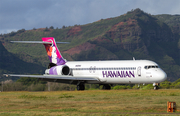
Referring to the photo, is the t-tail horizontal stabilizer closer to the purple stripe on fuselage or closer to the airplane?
the airplane

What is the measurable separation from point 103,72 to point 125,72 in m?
3.25

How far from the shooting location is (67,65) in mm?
45656

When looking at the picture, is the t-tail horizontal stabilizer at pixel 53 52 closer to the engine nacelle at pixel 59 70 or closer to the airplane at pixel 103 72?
the airplane at pixel 103 72

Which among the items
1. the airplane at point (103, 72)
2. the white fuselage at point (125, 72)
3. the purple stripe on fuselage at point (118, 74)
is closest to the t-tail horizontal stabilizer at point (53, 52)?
the airplane at point (103, 72)

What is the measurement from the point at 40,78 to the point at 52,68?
5156 mm

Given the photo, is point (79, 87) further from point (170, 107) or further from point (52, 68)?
point (170, 107)

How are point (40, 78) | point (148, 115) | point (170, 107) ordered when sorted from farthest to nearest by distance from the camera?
point (40, 78)
point (170, 107)
point (148, 115)

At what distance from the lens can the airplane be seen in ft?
124

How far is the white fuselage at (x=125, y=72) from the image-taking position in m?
37.5

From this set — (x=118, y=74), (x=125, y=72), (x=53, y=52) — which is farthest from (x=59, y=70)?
(x=125, y=72)

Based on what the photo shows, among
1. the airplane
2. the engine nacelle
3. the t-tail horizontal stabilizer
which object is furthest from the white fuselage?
the t-tail horizontal stabilizer

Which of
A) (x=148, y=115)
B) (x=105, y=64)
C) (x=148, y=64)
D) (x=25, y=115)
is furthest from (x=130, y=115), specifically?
(x=105, y=64)

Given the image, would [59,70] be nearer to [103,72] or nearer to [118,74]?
[103,72]

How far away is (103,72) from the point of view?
41.0 meters
